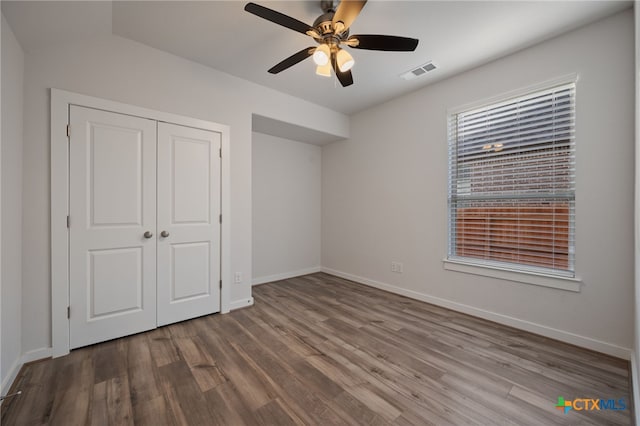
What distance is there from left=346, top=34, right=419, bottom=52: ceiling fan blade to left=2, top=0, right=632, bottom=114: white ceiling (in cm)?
33

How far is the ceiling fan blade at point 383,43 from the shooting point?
1825 millimetres

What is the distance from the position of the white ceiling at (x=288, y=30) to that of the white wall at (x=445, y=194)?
24 centimetres

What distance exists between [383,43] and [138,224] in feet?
8.67

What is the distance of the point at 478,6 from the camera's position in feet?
6.53

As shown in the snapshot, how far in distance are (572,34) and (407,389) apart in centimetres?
325

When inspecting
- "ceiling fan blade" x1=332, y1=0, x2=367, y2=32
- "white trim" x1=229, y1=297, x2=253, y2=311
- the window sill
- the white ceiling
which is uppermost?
the white ceiling

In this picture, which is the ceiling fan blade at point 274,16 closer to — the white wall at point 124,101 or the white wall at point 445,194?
the white wall at point 124,101

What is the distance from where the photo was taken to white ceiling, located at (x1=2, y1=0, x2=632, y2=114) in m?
1.94

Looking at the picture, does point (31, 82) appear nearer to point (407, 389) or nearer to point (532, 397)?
point (407, 389)

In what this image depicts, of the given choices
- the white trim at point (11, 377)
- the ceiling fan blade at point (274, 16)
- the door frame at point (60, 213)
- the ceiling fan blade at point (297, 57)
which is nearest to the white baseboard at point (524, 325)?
the ceiling fan blade at point (297, 57)

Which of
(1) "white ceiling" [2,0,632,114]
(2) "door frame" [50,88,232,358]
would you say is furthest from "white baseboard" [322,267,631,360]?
(2) "door frame" [50,88,232,358]

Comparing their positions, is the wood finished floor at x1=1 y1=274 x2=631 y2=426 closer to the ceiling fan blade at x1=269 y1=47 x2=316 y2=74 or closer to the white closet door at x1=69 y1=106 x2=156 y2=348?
the white closet door at x1=69 y1=106 x2=156 y2=348

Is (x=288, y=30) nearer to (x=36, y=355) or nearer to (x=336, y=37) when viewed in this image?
(x=336, y=37)

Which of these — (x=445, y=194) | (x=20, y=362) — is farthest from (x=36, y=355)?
(x=445, y=194)
